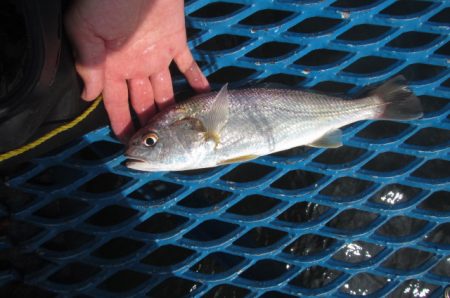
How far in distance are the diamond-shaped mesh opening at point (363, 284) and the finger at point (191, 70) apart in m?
1.79

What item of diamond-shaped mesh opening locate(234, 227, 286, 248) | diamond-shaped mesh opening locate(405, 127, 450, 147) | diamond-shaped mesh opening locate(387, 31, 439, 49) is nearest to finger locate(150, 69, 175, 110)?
diamond-shaped mesh opening locate(234, 227, 286, 248)

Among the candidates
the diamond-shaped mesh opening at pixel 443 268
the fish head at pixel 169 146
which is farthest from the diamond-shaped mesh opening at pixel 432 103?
the fish head at pixel 169 146

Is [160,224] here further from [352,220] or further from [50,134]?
[352,220]

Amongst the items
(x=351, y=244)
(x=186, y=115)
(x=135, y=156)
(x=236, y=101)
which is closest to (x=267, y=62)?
(x=236, y=101)

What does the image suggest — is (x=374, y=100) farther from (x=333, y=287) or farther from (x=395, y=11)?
(x=333, y=287)

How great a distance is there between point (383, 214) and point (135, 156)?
1.69m

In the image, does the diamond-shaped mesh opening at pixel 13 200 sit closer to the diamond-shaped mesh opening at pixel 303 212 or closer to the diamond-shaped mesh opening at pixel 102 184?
the diamond-shaped mesh opening at pixel 102 184

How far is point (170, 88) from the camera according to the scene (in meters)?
2.44

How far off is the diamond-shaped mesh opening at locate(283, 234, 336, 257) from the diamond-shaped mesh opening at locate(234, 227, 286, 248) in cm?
12

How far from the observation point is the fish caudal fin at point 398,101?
2494 mm

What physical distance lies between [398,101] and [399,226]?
104 cm

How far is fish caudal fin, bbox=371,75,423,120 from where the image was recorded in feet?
8.18

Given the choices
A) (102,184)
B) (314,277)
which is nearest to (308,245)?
(314,277)

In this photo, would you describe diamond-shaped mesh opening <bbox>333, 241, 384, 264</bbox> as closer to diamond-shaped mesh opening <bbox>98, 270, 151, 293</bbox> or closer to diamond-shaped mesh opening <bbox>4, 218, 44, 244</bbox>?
diamond-shaped mesh opening <bbox>98, 270, 151, 293</bbox>
